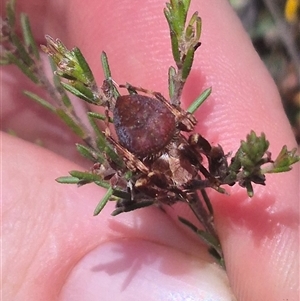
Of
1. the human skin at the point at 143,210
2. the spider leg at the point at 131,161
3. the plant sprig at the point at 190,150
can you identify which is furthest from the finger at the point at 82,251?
the spider leg at the point at 131,161

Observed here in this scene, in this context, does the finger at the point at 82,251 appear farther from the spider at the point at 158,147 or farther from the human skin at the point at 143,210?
the spider at the point at 158,147

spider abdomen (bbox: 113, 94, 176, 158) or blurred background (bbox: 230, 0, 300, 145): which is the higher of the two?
spider abdomen (bbox: 113, 94, 176, 158)

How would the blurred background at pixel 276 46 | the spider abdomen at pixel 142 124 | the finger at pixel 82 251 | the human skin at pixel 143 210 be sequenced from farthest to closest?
the blurred background at pixel 276 46 → the finger at pixel 82 251 → the human skin at pixel 143 210 → the spider abdomen at pixel 142 124

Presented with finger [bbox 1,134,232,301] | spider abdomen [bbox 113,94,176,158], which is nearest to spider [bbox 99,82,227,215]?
spider abdomen [bbox 113,94,176,158]

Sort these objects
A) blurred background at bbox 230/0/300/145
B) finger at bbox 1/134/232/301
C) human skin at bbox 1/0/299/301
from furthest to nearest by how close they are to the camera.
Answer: blurred background at bbox 230/0/300/145, finger at bbox 1/134/232/301, human skin at bbox 1/0/299/301

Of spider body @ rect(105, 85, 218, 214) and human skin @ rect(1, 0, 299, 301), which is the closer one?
spider body @ rect(105, 85, 218, 214)

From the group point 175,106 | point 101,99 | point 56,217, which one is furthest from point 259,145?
point 56,217

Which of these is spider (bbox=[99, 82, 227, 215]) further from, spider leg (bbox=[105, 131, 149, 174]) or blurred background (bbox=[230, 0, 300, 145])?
blurred background (bbox=[230, 0, 300, 145])

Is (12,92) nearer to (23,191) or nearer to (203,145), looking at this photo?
(23,191)
